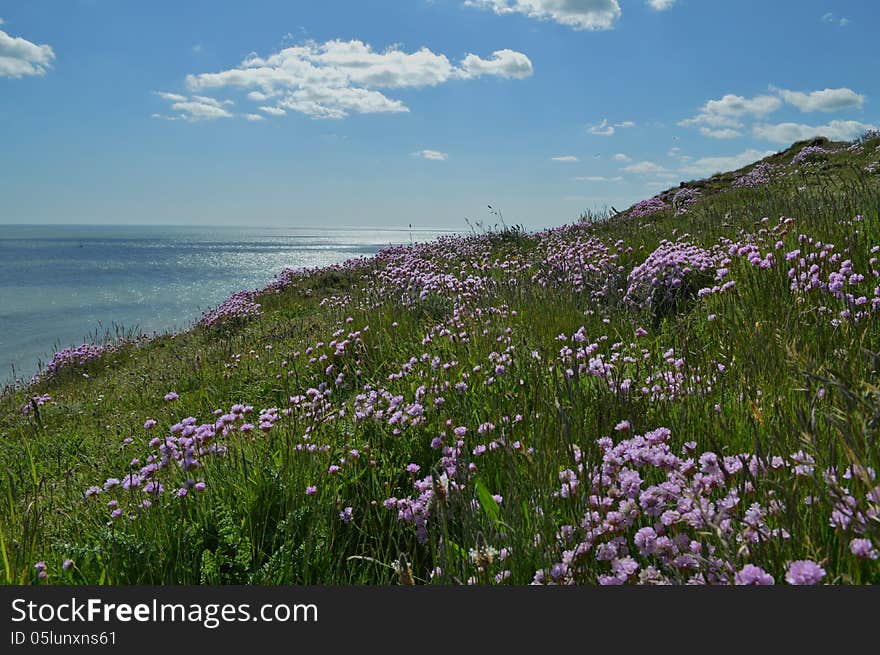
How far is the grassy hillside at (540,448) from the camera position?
6.01 ft

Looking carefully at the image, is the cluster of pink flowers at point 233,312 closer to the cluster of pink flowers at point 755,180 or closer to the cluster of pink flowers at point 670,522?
the cluster of pink flowers at point 670,522

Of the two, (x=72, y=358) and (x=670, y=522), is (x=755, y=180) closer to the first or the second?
(x=670, y=522)

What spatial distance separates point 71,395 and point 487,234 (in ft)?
34.7

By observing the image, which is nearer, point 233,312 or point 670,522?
point 670,522

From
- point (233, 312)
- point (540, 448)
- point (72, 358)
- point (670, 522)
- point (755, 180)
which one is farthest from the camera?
point (755, 180)

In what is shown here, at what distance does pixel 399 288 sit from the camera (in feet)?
31.6

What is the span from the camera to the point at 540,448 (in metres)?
2.61

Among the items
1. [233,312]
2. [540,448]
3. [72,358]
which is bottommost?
[72,358]

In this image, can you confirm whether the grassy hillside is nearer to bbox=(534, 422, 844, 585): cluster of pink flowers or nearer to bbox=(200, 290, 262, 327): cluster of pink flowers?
bbox=(534, 422, 844, 585): cluster of pink flowers

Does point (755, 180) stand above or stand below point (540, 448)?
above

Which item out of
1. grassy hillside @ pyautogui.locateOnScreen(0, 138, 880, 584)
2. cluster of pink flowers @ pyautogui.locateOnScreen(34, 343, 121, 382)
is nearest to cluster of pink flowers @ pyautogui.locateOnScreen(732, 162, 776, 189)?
grassy hillside @ pyautogui.locateOnScreen(0, 138, 880, 584)

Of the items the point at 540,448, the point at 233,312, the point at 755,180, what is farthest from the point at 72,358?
the point at 755,180

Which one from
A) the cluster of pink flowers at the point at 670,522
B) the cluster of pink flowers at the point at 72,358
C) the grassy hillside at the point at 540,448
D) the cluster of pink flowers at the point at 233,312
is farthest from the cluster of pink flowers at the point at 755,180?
the cluster of pink flowers at the point at 72,358

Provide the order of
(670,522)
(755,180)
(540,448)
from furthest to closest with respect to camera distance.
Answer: (755,180)
(540,448)
(670,522)
